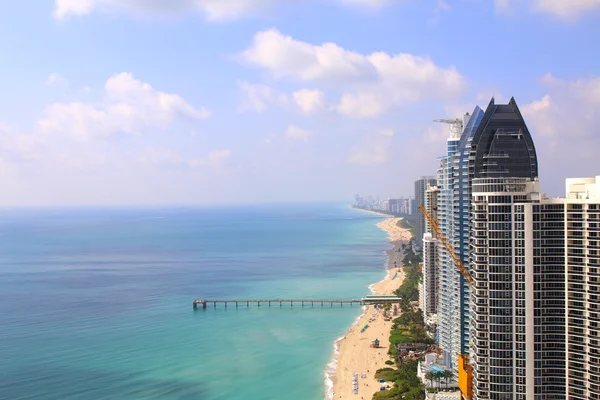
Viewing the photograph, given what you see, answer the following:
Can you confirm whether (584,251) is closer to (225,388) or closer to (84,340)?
(225,388)

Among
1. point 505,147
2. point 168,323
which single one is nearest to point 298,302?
point 168,323

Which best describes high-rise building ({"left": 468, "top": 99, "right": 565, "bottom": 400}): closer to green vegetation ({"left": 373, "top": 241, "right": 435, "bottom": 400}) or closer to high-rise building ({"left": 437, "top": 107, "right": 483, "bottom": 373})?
high-rise building ({"left": 437, "top": 107, "right": 483, "bottom": 373})

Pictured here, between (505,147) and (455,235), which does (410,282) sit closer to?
(455,235)

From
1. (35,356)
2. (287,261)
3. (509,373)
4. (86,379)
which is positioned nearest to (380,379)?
(509,373)

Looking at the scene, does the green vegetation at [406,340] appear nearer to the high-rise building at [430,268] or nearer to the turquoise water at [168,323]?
the high-rise building at [430,268]

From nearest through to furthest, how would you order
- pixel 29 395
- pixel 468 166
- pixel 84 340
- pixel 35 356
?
pixel 468 166, pixel 29 395, pixel 35 356, pixel 84 340

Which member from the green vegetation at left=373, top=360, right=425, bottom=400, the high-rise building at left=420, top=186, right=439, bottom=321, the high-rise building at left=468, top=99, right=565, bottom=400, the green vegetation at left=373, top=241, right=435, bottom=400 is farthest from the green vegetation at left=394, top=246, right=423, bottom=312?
the high-rise building at left=468, top=99, right=565, bottom=400
